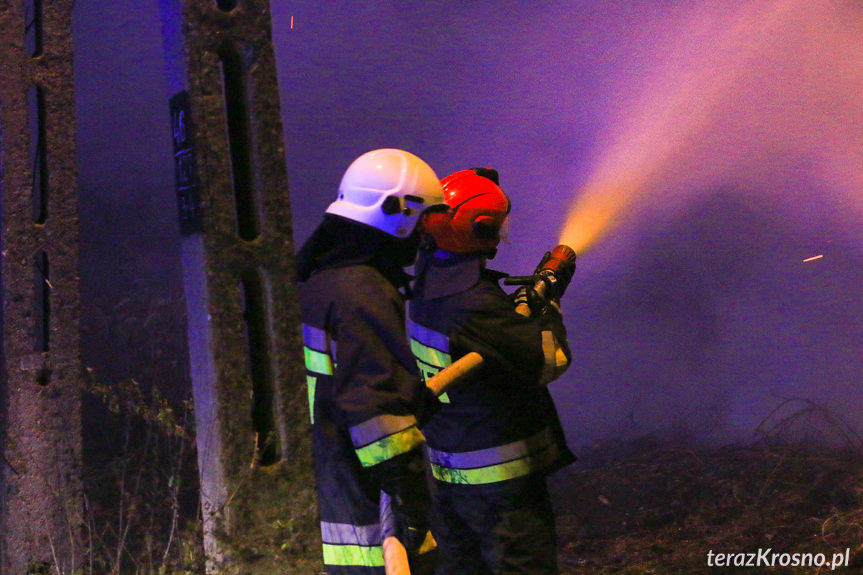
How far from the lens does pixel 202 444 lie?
2.96 metres

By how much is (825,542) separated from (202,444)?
406 cm

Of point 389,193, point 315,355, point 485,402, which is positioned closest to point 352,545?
point 315,355

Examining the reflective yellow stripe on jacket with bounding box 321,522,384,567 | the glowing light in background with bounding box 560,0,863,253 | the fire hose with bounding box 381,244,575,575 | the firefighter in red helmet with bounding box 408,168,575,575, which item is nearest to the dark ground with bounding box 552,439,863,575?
the firefighter in red helmet with bounding box 408,168,575,575

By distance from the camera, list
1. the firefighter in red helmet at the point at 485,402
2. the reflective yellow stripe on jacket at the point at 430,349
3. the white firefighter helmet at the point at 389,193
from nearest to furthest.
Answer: the white firefighter helmet at the point at 389,193
the firefighter in red helmet at the point at 485,402
the reflective yellow stripe on jacket at the point at 430,349

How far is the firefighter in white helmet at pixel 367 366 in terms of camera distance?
2643 millimetres

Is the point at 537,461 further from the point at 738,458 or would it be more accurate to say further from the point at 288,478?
the point at 738,458

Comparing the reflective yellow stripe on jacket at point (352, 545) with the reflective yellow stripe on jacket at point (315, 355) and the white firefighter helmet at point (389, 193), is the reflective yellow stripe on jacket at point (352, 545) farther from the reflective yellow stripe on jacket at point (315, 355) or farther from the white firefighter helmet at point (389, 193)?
the white firefighter helmet at point (389, 193)

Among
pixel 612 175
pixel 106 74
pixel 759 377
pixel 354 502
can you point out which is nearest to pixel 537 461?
pixel 354 502

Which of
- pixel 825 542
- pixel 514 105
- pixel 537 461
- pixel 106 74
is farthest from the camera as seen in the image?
pixel 106 74

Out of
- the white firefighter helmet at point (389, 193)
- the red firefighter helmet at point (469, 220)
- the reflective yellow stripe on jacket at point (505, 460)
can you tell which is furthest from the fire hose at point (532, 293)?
the white firefighter helmet at point (389, 193)

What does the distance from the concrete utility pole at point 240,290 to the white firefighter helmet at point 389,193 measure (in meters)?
0.29

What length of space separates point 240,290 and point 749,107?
323 inches

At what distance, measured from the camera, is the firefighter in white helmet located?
2643 mm

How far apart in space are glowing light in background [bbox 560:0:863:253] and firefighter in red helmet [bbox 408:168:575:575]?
408cm
